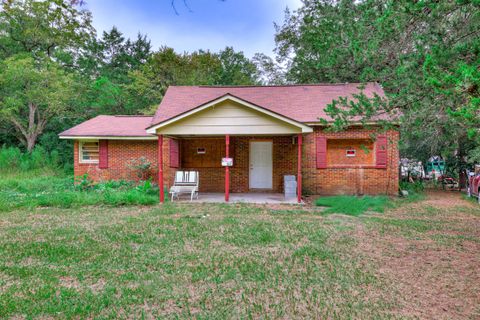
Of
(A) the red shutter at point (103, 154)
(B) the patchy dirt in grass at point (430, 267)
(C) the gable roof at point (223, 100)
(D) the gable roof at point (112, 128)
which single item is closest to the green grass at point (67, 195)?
(A) the red shutter at point (103, 154)

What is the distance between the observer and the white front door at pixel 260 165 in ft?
39.5

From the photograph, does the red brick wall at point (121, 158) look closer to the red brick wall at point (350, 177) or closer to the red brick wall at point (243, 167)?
the red brick wall at point (243, 167)

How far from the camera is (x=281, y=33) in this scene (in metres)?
23.3

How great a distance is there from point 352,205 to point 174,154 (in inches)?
262

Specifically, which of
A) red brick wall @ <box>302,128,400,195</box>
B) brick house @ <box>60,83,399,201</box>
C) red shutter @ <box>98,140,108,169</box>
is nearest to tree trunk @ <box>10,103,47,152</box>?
brick house @ <box>60,83,399,201</box>

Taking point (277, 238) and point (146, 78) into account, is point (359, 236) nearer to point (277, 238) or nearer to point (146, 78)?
point (277, 238)

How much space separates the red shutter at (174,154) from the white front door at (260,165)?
293 centimetres

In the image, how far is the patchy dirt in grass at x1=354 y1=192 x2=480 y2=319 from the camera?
314 cm

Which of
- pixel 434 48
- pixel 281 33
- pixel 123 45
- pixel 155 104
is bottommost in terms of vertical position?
pixel 434 48

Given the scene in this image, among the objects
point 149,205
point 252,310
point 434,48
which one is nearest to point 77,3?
point 252,310

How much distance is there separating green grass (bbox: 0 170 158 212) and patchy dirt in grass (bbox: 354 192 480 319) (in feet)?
21.4

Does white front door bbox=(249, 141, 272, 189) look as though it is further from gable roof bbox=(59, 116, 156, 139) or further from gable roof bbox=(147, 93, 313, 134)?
gable roof bbox=(59, 116, 156, 139)

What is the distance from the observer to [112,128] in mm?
12938

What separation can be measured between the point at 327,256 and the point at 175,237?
2709 millimetres
